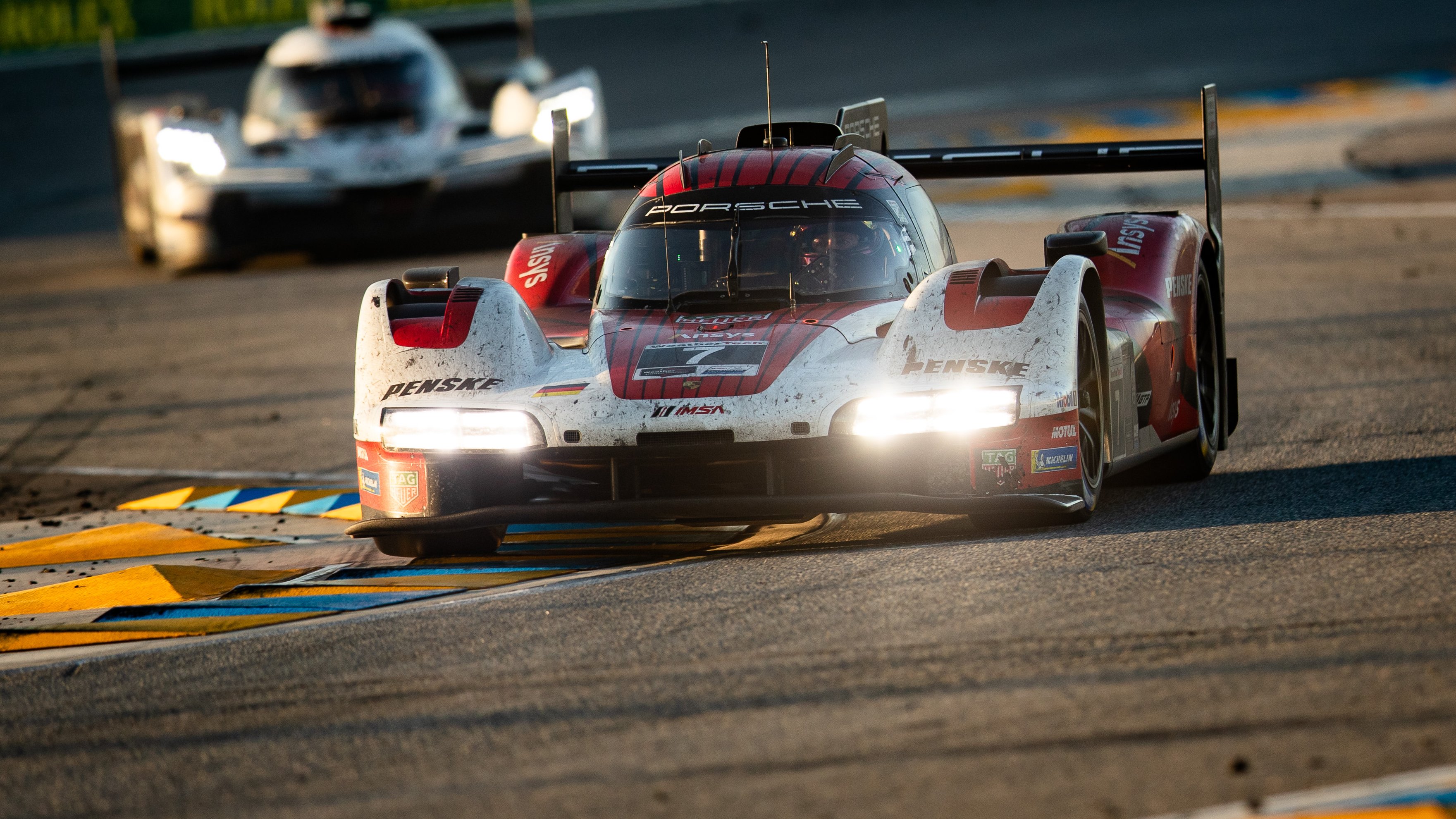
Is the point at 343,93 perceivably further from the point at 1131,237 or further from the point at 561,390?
the point at 561,390

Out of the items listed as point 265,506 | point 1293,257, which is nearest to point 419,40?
point 1293,257

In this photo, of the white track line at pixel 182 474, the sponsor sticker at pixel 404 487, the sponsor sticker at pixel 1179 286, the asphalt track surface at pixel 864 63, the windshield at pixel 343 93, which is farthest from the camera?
the asphalt track surface at pixel 864 63

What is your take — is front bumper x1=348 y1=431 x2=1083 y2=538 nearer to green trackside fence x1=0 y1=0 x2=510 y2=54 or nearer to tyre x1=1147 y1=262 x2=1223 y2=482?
tyre x1=1147 y1=262 x2=1223 y2=482

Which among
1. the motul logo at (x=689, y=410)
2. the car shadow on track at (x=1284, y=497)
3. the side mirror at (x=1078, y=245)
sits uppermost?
the side mirror at (x=1078, y=245)

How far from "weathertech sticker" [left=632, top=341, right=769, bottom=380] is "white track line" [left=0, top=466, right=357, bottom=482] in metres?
2.82

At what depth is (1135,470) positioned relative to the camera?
7961 millimetres

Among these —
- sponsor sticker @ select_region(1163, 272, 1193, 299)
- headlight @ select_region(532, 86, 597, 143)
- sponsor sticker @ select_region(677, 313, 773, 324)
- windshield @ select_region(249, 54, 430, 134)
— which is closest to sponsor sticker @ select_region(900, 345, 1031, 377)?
→ sponsor sticker @ select_region(677, 313, 773, 324)

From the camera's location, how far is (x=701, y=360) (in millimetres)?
6328

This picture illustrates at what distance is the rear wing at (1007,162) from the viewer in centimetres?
844

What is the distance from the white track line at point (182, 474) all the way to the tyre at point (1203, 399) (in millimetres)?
3765

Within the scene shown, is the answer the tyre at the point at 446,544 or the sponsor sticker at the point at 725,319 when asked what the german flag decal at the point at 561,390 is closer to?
the tyre at the point at 446,544

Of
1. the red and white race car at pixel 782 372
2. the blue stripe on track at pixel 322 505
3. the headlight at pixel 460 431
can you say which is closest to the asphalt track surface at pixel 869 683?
the red and white race car at pixel 782 372

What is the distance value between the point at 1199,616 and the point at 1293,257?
35.0 ft

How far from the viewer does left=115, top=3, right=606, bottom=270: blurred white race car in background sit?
52.9 feet
